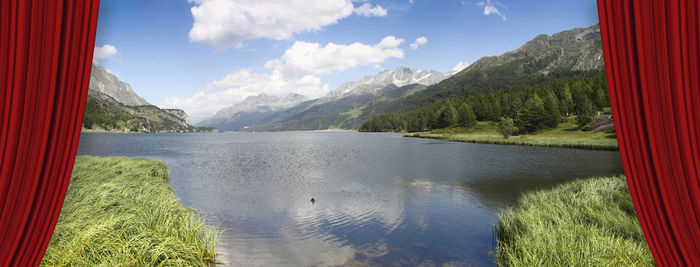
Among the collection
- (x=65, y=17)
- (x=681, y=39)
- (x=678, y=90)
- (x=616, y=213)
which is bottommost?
(x=616, y=213)

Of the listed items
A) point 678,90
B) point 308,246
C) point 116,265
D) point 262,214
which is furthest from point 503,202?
point 116,265

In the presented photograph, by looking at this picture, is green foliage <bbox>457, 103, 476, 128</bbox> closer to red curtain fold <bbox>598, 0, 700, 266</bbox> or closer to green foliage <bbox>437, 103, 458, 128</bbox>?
green foliage <bbox>437, 103, 458, 128</bbox>

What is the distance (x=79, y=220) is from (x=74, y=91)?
5.72 metres

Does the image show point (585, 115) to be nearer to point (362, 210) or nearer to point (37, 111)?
point (362, 210)

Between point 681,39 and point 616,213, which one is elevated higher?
point 681,39

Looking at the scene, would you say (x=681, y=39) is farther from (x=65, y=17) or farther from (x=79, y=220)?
(x=79, y=220)

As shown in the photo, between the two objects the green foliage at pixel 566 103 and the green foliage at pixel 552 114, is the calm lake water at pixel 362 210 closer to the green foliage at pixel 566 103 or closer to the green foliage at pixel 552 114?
the green foliage at pixel 552 114

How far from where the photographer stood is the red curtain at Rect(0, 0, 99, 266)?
139 inches

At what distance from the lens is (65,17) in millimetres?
3988

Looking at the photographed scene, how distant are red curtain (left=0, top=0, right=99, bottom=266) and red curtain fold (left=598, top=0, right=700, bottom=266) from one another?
7.26 m

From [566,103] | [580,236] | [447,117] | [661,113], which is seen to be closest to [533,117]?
[566,103]

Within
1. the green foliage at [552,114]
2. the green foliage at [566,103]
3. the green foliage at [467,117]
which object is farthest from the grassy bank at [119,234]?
the green foliage at [467,117]

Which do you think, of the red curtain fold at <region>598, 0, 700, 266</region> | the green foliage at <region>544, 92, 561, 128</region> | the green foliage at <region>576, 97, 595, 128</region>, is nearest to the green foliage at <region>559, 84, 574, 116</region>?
the green foliage at <region>544, 92, 561, 128</region>

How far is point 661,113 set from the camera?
3.48 meters
